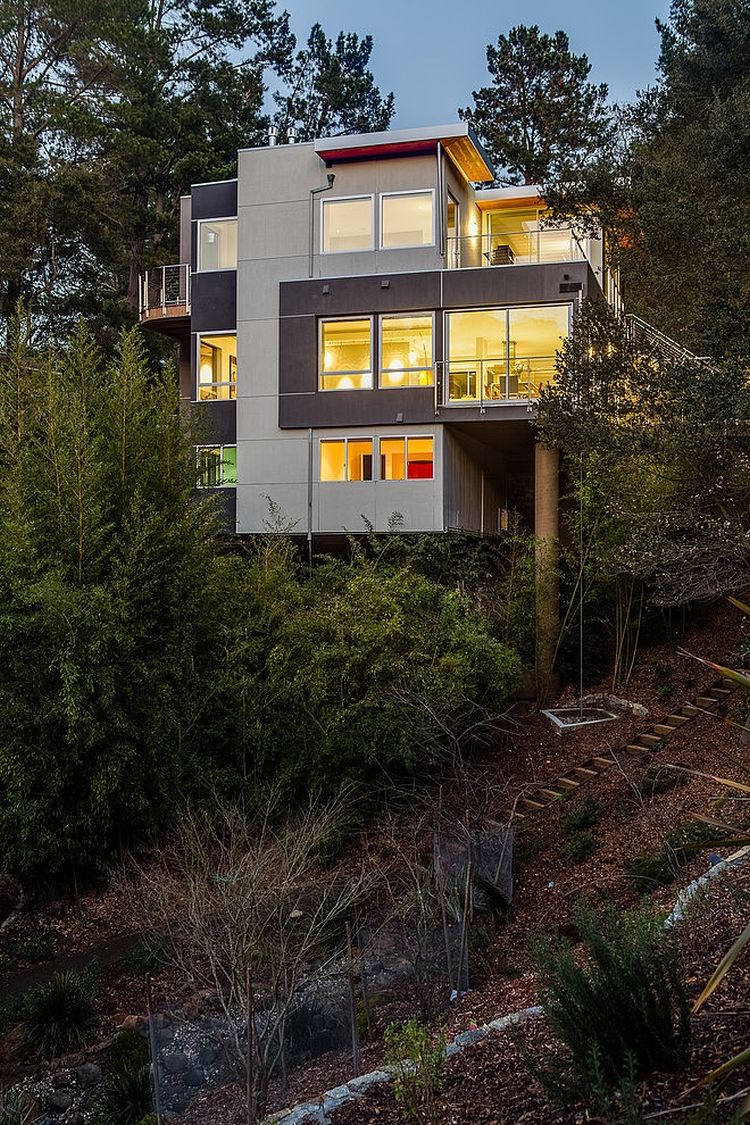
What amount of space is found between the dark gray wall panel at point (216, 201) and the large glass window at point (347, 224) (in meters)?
2.52

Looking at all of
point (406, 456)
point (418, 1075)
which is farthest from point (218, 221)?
point (418, 1075)

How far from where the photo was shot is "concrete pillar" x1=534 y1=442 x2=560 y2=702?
1878 cm

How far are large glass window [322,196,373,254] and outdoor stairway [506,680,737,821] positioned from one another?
442 inches

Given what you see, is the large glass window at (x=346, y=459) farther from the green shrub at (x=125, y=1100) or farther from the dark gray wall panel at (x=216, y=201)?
the green shrub at (x=125, y=1100)

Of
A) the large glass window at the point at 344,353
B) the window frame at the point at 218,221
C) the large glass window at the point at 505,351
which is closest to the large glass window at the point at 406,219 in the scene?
the large glass window at the point at 344,353

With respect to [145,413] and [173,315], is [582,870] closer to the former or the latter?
[145,413]

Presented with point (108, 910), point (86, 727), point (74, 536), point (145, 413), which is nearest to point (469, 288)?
point (145, 413)

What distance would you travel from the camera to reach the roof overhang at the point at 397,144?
20.0 m

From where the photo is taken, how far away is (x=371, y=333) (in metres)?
20.4

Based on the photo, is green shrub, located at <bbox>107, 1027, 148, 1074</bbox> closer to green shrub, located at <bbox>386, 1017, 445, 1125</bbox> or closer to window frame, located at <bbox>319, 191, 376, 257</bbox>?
green shrub, located at <bbox>386, 1017, 445, 1125</bbox>

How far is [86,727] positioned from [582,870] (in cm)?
622

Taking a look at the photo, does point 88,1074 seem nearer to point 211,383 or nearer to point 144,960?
point 144,960

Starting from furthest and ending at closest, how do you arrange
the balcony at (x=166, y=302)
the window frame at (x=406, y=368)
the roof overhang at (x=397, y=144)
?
1. the balcony at (x=166, y=302)
2. the roof overhang at (x=397, y=144)
3. the window frame at (x=406, y=368)

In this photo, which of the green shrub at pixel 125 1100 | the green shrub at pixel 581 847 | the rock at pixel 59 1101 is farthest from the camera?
the green shrub at pixel 581 847
